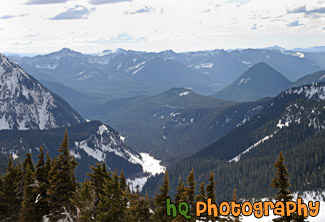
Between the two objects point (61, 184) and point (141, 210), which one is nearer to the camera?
point (61, 184)

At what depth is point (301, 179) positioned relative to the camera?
15562cm

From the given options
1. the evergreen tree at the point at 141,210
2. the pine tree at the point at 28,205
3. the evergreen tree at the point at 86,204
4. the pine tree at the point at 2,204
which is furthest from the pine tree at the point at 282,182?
the pine tree at the point at 2,204

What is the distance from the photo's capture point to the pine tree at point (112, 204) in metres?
48.4

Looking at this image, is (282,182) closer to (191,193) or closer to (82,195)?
(191,193)

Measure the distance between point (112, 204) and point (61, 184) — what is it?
9.75 metres

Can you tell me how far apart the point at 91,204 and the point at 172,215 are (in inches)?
475

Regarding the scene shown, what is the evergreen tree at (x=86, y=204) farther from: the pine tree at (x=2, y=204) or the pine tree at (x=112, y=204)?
the pine tree at (x=2, y=204)

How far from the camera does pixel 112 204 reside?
48.7m

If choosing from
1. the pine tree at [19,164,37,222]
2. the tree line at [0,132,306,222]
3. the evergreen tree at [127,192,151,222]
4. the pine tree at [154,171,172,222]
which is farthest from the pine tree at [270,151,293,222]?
the pine tree at [19,164,37,222]

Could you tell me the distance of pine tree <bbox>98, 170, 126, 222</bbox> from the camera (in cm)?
4842

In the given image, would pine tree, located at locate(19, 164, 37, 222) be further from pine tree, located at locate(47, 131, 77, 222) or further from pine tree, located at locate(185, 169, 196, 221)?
pine tree, located at locate(185, 169, 196, 221)

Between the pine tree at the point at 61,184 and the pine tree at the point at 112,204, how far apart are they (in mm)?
7310

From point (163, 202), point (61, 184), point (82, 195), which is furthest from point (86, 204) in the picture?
point (163, 202)

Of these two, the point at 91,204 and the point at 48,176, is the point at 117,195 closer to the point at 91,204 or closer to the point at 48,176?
the point at 91,204
